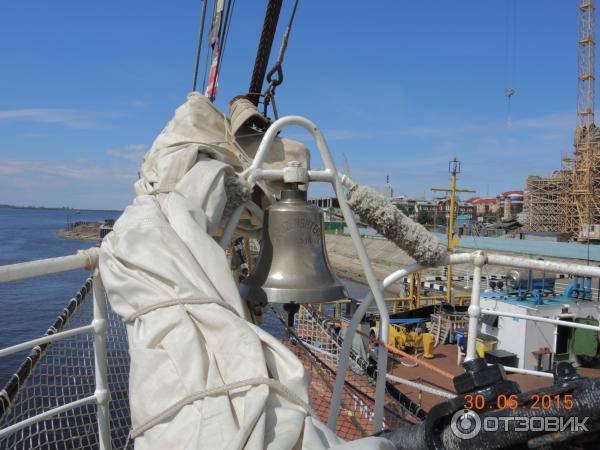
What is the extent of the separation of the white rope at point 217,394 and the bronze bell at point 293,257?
0.99m

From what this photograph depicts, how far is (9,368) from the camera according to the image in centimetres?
1312

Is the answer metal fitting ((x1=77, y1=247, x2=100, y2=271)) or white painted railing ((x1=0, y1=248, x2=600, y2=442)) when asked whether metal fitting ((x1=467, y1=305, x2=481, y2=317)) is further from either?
→ metal fitting ((x1=77, y1=247, x2=100, y2=271))

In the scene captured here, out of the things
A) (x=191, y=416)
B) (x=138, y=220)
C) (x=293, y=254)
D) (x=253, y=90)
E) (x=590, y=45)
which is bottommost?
(x=191, y=416)

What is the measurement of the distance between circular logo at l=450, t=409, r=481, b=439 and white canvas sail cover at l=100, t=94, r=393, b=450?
129 mm

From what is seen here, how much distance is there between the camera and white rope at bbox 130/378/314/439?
45.6 inches

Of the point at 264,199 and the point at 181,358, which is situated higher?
the point at 264,199

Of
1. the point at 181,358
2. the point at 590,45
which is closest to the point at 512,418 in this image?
the point at 181,358

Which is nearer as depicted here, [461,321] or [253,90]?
[253,90]

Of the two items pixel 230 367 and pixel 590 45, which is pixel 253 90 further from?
pixel 590 45

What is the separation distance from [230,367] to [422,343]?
38.9 ft

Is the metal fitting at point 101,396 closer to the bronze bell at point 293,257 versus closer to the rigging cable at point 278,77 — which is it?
the bronze bell at point 293,257

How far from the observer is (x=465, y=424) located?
88 cm

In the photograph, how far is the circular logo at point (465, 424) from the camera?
0.87 meters

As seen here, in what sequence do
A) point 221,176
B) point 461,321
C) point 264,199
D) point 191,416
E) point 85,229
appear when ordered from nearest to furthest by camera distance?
point 191,416, point 221,176, point 264,199, point 461,321, point 85,229
